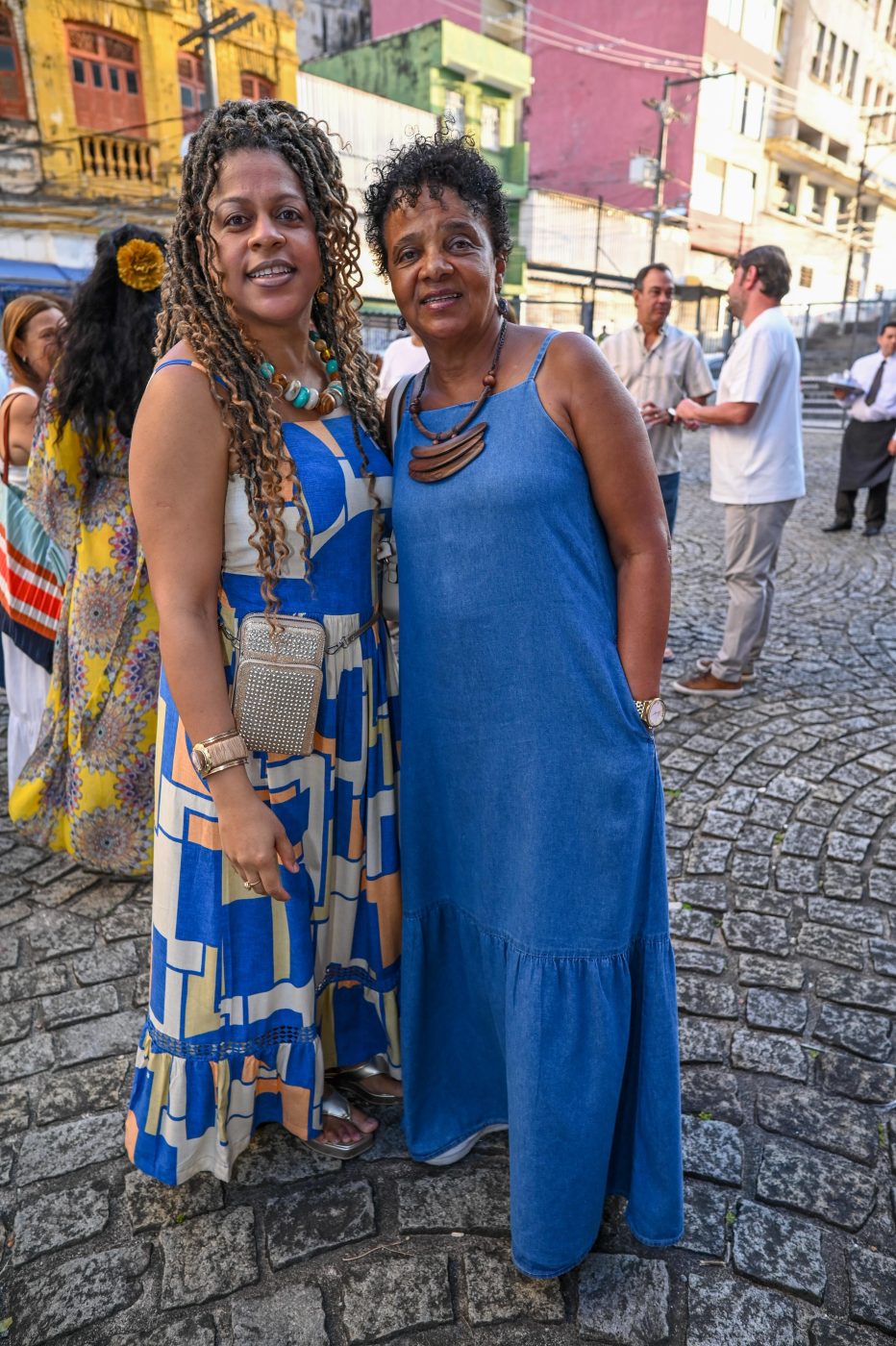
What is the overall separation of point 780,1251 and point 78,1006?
2.01 m

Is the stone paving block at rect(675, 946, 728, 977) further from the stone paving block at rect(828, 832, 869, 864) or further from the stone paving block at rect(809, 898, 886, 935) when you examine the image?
the stone paving block at rect(828, 832, 869, 864)

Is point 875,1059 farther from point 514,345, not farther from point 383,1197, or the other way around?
point 514,345

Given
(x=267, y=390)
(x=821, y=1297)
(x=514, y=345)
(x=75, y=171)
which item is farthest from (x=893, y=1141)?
(x=75, y=171)

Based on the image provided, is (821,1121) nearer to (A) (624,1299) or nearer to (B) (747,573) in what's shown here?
(A) (624,1299)

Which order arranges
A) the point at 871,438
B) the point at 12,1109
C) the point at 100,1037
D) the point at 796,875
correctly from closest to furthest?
the point at 12,1109 < the point at 100,1037 < the point at 796,875 < the point at 871,438

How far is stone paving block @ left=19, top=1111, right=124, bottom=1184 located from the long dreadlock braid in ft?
4.79

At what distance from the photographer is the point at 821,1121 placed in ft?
7.26

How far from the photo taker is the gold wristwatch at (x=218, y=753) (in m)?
1.66

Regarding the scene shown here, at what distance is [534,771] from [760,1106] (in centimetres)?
128

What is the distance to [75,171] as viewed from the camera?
15281mm

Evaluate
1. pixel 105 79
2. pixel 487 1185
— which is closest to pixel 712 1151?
pixel 487 1185

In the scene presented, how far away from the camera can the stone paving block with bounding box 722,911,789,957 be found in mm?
2879

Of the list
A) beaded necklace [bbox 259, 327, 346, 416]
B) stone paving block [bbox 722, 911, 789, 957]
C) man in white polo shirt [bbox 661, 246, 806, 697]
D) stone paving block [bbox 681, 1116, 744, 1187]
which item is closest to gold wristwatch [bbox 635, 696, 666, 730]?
beaded necklace [bbox 259, 327, 346, 416]

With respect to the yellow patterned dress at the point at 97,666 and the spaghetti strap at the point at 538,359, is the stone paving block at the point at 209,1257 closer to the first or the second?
the yellow patterned dress at the point at 97,666
